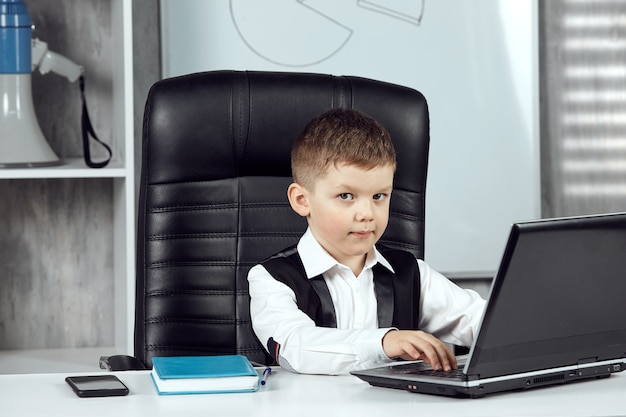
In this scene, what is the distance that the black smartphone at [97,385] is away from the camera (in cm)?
126

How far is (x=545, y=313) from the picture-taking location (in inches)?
48.4

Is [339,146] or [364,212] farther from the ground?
[339,146]

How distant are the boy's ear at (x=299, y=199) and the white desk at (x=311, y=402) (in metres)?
0.40

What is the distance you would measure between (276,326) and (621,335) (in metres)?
0.50

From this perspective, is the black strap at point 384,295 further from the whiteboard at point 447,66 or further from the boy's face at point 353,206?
the whiteboard at point 447,66

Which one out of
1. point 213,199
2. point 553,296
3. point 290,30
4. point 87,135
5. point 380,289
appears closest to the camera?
point 553,296

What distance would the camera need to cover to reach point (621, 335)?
1334mm

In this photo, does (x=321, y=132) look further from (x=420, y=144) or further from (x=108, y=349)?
(x=108, y=349)

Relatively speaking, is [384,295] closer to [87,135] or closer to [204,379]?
[204,379]

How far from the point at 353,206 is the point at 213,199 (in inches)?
14.6

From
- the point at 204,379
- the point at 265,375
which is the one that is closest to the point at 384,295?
the point at 265,375

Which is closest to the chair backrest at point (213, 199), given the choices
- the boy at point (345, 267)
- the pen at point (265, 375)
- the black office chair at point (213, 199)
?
the black office chair at point (213, 199)

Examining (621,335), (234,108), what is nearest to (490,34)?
(234,108)

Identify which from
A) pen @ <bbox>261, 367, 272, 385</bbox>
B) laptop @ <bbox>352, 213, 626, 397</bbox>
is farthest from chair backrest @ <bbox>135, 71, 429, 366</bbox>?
laptop @ <bbox>352, 213, 626, 397</bbox>
